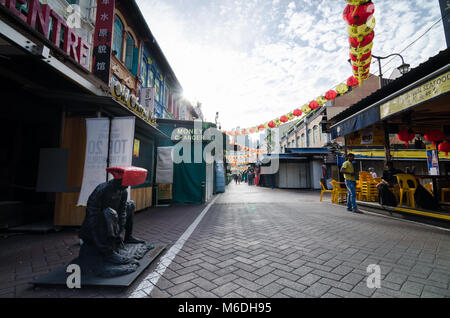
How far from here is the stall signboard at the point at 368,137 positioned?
25.0 ft

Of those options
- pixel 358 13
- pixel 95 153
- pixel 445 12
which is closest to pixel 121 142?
pixel 95 153

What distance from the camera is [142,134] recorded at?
7539 mm

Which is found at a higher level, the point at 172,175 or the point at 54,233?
the point at 172,175

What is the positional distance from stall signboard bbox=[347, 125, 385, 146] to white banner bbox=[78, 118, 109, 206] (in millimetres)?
9227

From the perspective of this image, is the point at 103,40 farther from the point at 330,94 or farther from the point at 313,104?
the point at 330,94

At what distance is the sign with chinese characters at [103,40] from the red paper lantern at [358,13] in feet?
26.3

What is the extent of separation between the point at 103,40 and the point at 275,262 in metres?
9.53

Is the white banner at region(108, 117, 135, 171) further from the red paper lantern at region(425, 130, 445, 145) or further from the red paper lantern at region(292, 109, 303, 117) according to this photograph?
the red paper lantern at region(425, 130, 445, 145)

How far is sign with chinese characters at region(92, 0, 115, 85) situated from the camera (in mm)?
7242

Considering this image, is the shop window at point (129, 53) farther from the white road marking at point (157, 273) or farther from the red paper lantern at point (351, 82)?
the red paper lantern at point (351, 82)

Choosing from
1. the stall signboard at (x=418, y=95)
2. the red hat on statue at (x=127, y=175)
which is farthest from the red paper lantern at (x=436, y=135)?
the red hat on statue at (x=127, y=175)

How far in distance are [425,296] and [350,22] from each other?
5.92m
